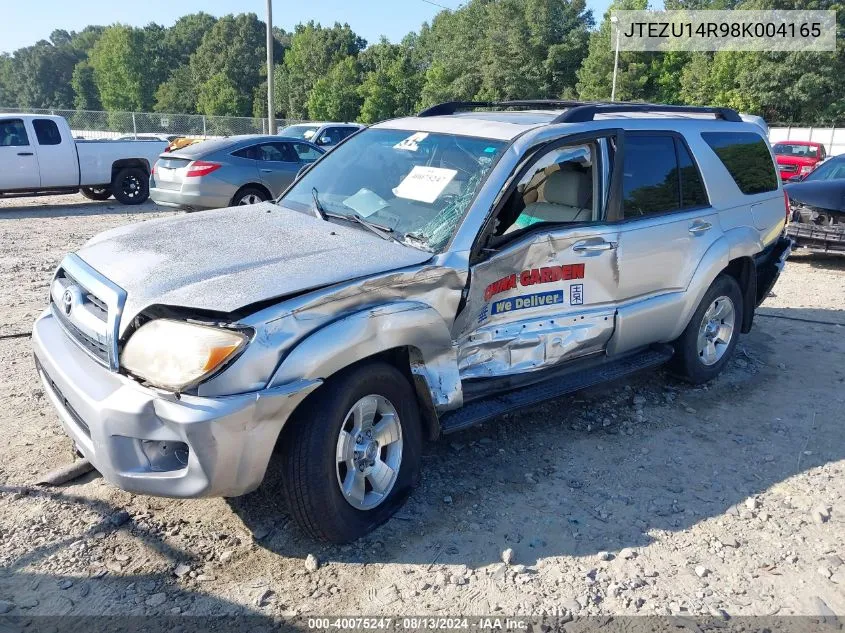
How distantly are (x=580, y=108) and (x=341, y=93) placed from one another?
60.7m

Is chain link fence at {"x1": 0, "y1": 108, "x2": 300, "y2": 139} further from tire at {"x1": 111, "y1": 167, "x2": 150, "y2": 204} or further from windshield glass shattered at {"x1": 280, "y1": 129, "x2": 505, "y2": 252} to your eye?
windshield glass shattered at {"x1": 280, "y1": 129, "x2": 505, "y2": 252}

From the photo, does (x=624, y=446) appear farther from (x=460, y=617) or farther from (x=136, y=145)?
(x=136, y=145)

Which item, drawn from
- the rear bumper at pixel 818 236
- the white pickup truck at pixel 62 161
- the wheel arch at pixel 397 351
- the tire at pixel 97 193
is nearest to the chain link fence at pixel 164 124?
the tire at pixel 97 193

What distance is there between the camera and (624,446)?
426cm

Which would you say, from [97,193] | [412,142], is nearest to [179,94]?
[97,193]

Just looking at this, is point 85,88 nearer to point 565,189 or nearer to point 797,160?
point 797,160

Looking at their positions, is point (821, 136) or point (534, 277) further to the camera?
point (821, 136)

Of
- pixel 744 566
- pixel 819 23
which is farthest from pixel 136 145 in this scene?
pixel 819 23

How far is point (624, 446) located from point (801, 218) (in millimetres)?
7059

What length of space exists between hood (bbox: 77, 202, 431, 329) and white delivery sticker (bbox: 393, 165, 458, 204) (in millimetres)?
361

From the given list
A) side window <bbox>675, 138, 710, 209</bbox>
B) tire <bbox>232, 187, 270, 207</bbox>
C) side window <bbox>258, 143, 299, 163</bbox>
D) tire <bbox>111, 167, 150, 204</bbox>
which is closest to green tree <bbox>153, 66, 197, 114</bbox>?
tire <bbox>111, 167, 150, 204</bbox>

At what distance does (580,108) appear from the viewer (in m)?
4.14

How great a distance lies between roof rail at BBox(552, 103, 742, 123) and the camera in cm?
407

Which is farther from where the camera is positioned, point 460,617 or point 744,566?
point 744,566
